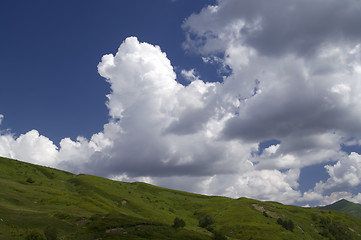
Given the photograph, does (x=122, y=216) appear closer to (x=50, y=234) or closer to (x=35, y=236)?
(x=50, y=234)

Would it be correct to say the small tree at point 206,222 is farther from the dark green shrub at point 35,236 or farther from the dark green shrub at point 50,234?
the dark green shrub at point 35,236

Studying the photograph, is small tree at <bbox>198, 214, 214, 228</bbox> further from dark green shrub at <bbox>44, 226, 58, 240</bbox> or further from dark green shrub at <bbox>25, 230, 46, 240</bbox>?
dark green shrub at <bbox>25, 230, 46, 240</bbox>

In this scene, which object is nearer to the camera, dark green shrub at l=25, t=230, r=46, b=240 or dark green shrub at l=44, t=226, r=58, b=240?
dark green shrub at l=25, t=230, r=46, b=240

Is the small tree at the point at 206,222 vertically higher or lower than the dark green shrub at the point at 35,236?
higher

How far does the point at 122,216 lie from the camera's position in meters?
75.2

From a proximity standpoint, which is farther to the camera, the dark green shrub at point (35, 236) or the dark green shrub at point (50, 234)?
the dark green shrub at point (50, 234)

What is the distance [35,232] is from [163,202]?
11443 cm

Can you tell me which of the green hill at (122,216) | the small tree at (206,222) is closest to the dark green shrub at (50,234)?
the green hill at (122,216)

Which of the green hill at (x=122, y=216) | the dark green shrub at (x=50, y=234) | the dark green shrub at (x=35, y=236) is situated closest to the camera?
the dark green shrub at (x=35, y=236)

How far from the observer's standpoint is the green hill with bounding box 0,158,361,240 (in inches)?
2249

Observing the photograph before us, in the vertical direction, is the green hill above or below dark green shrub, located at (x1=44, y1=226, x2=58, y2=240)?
above

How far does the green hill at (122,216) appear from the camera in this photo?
57.1 metres

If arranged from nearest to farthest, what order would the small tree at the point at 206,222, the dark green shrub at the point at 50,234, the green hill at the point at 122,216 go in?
the dark green shrub at the point at 50,234
the green hill at the point at 122,216
the small tree at the point at 206,222

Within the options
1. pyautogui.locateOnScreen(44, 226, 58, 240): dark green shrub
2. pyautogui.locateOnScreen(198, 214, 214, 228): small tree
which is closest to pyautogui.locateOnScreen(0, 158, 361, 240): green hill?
pyautogui.locateOnScreen(44, 226, 58, 240): dark green shrub
